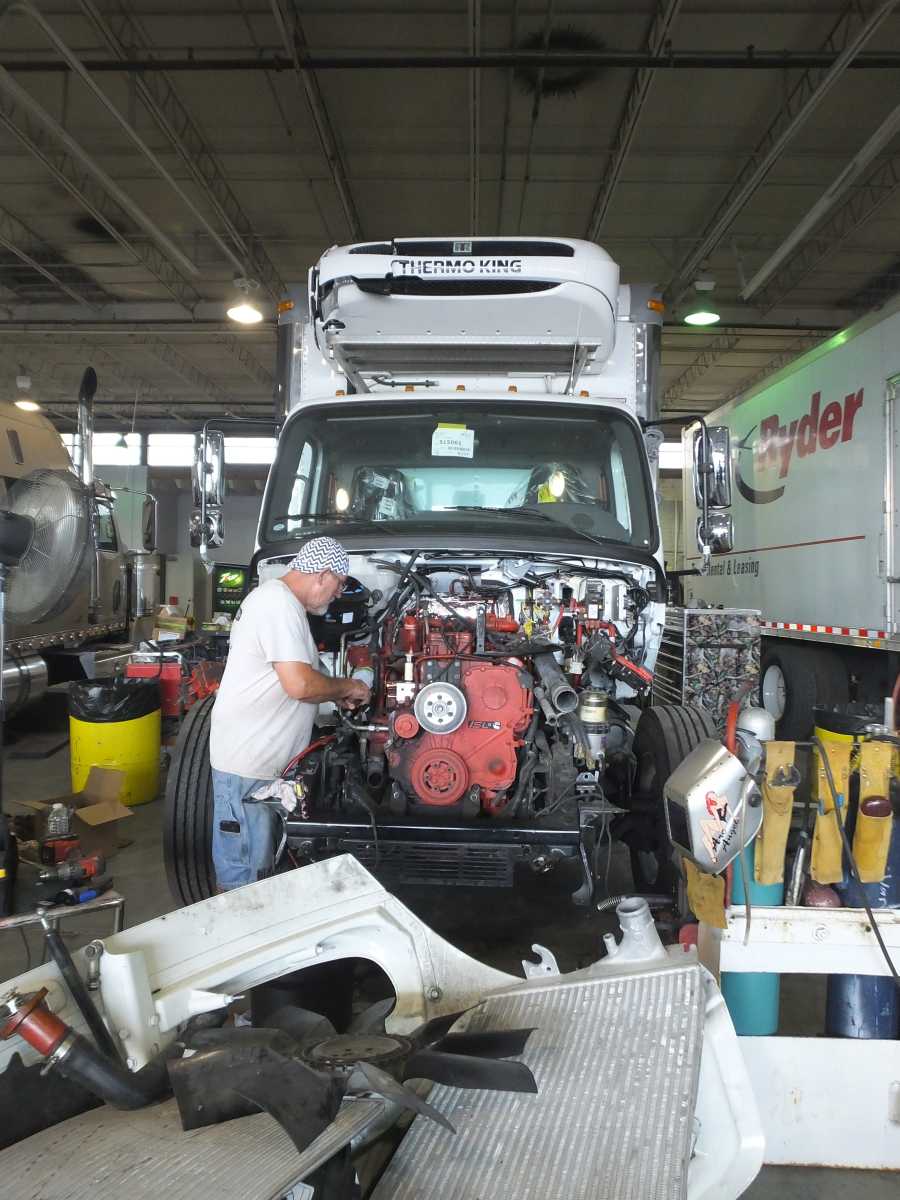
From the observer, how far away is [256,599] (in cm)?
299

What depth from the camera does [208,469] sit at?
4.36 meters

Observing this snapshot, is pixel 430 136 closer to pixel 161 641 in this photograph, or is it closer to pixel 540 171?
pixel 540 171

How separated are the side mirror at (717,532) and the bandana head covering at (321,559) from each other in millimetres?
2093

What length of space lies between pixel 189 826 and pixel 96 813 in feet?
4.83

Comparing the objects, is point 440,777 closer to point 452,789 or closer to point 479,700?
point 452,789

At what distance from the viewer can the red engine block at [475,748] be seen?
297 cm

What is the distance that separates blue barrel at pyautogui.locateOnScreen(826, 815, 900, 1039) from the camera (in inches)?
87.0

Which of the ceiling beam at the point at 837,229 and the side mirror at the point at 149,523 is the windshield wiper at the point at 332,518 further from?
the ceiling beam at the point at 837,229

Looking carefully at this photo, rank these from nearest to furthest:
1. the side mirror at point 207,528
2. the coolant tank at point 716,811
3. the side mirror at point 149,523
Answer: the coolant tank at point 716,811
the side mirror at point 207,528
the side mirror at point 149,523

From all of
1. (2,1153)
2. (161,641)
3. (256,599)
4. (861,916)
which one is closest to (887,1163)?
(861,916)

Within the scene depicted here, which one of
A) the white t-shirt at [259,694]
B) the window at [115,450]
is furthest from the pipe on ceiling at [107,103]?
the window at [115,450]

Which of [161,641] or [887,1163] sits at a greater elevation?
[161,641]

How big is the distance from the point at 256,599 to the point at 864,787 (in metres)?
1.99

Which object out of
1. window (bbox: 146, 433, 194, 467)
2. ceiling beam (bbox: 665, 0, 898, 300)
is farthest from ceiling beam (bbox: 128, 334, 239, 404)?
ceiling beam (bbox: 665, 0, 898, 300)
